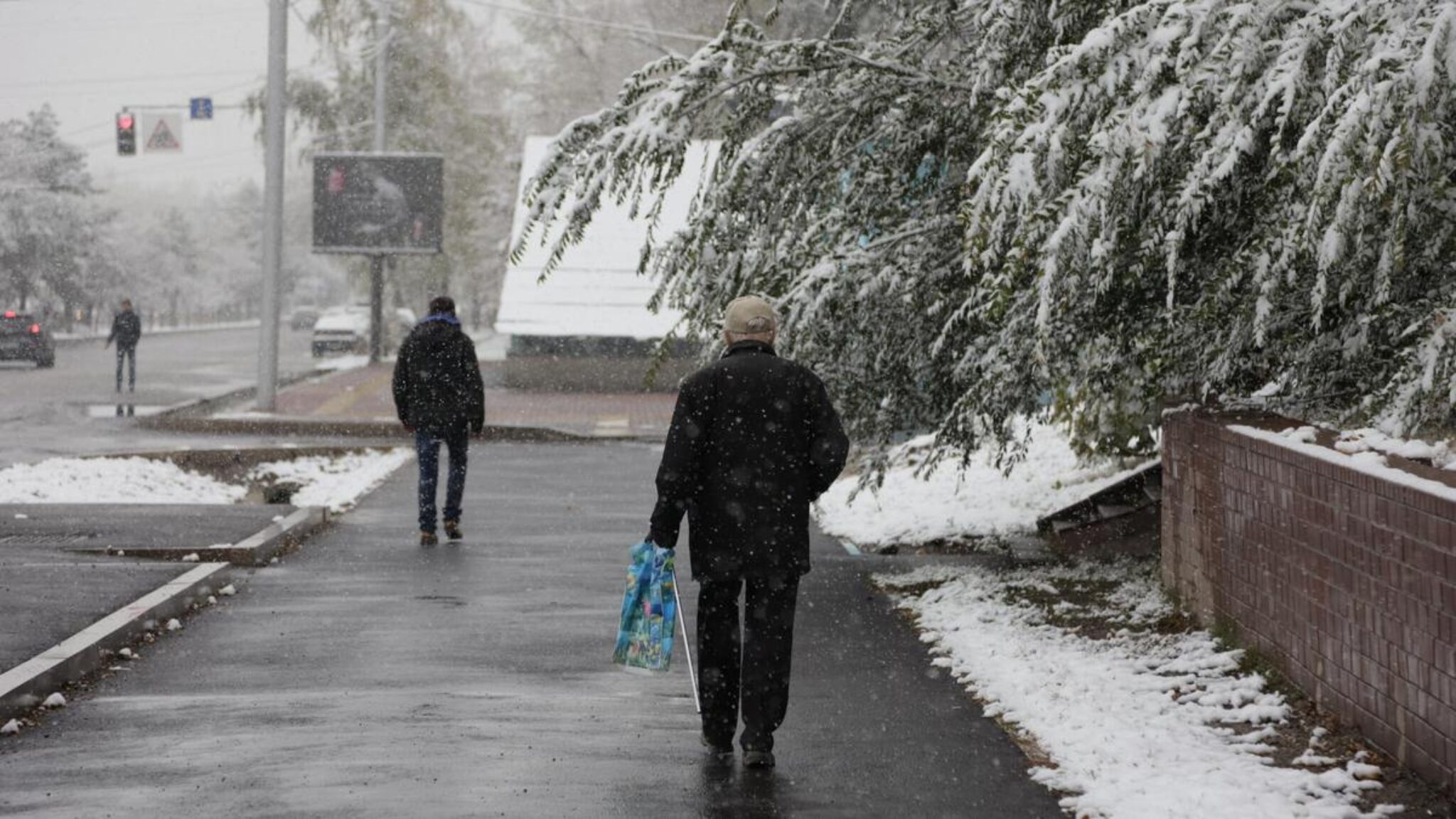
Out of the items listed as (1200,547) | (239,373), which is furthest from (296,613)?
(239,373)

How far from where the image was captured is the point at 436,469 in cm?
1438

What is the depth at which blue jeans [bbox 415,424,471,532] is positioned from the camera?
14195 mm

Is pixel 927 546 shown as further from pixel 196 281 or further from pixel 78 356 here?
pixel 196 281

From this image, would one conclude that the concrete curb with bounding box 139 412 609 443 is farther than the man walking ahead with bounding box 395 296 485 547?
Yes

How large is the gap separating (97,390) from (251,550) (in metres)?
26.6

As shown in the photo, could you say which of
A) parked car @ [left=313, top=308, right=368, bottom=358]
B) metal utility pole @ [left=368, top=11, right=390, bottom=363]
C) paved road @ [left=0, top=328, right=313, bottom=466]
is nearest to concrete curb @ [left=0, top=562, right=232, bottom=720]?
paved road @ [left=0, top=328, right=313, bottom=466]

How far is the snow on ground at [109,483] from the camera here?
17.3 meters

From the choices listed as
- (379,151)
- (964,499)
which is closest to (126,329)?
(379,151)

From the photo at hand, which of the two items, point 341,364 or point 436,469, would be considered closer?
point 436,469

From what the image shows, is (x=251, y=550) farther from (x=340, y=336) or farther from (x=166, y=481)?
(x=340, y=336)

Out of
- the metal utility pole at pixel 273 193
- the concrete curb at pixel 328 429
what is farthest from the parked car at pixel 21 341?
the concrete curb at pixel 328 429

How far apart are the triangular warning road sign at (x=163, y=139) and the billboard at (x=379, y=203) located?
3.50 meters

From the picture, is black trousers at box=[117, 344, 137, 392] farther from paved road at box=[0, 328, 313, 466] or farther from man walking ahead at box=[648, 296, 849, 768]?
man walking ahead at box=[648, 296, 849, 768]

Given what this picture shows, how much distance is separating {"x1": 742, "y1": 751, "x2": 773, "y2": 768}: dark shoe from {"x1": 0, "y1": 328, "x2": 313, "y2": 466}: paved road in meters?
16.4
